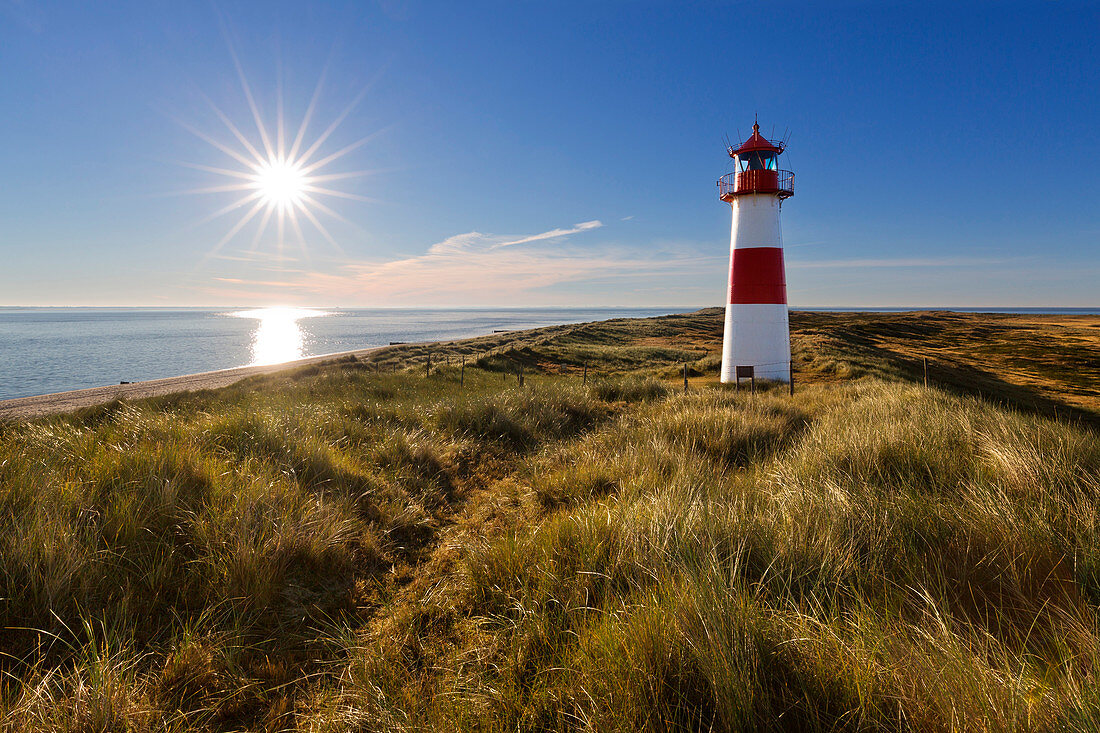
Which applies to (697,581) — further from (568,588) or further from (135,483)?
(135,483)

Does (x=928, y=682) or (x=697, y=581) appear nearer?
(x=928, y=682)

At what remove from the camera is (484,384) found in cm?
2131

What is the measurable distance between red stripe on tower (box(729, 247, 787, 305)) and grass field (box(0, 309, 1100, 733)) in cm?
1061

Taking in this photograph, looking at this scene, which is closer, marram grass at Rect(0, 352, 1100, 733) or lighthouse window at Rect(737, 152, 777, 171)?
marram grass at Rect(0, 352, 1100, 733)

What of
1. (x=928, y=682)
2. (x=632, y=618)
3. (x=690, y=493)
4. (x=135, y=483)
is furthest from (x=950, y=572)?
(x=135, y=483)

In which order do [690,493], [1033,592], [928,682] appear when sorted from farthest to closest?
[690,493], [1033,592], [928,682]

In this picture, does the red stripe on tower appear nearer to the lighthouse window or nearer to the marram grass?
the lighthouse window

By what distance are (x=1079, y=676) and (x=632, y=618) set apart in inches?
74.9

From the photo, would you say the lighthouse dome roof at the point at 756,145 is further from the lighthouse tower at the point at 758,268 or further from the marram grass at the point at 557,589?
the marram grass at the point at 557,589

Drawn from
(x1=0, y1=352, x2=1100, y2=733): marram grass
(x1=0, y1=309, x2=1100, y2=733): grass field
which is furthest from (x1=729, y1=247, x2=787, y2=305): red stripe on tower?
(x1=0, y1=352, x2=1100, y2=733): marram grass

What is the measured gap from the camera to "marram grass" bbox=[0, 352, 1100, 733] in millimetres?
2047

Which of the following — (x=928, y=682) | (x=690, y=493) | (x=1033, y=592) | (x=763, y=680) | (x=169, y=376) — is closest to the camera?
(x=928, y=682)

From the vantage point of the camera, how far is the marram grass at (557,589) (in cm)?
205

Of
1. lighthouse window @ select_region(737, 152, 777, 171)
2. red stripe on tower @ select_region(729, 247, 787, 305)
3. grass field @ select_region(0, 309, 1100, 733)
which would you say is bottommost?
grass field @ select_region(0, 309, 1100, 733)
